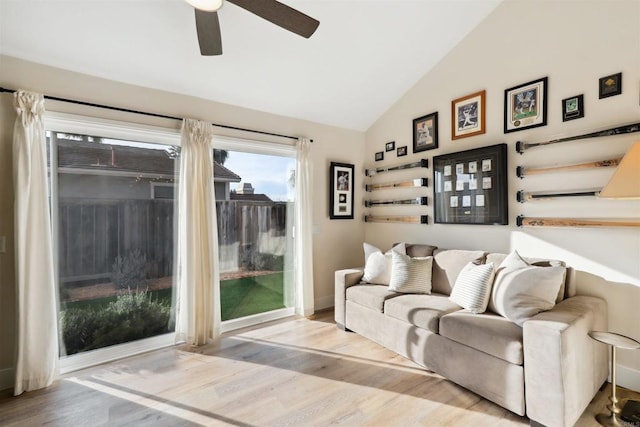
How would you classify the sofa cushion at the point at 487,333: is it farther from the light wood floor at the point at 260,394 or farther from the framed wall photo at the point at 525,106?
the framed wall photo at the point at 525,106

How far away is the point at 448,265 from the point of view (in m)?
3.09

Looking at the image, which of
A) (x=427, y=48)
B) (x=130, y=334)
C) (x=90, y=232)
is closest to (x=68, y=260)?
(x=90, y=232)

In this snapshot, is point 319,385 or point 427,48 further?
point 427,48

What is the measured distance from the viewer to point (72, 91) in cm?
260

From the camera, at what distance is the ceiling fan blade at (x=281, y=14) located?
72.8 inches

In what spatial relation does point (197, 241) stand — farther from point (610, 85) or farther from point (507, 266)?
point (610, 85)

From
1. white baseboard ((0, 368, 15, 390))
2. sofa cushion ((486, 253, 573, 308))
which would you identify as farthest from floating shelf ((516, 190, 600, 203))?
white baseboard ((0, 368, 15, 390))

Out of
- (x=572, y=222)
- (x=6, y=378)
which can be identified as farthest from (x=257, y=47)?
(x=6, y=378)

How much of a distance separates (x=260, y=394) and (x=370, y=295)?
1371mm

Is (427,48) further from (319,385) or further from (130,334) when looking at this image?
(130,334)

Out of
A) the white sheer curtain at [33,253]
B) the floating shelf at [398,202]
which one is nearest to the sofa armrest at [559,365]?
the floating shelf at [398,202]

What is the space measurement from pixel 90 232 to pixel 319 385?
2407 mm

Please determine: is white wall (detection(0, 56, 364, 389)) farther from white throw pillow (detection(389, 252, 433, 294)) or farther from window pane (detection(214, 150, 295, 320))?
white throw pillow (detection(389, 252, 433, 294))

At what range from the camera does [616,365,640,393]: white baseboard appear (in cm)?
223
